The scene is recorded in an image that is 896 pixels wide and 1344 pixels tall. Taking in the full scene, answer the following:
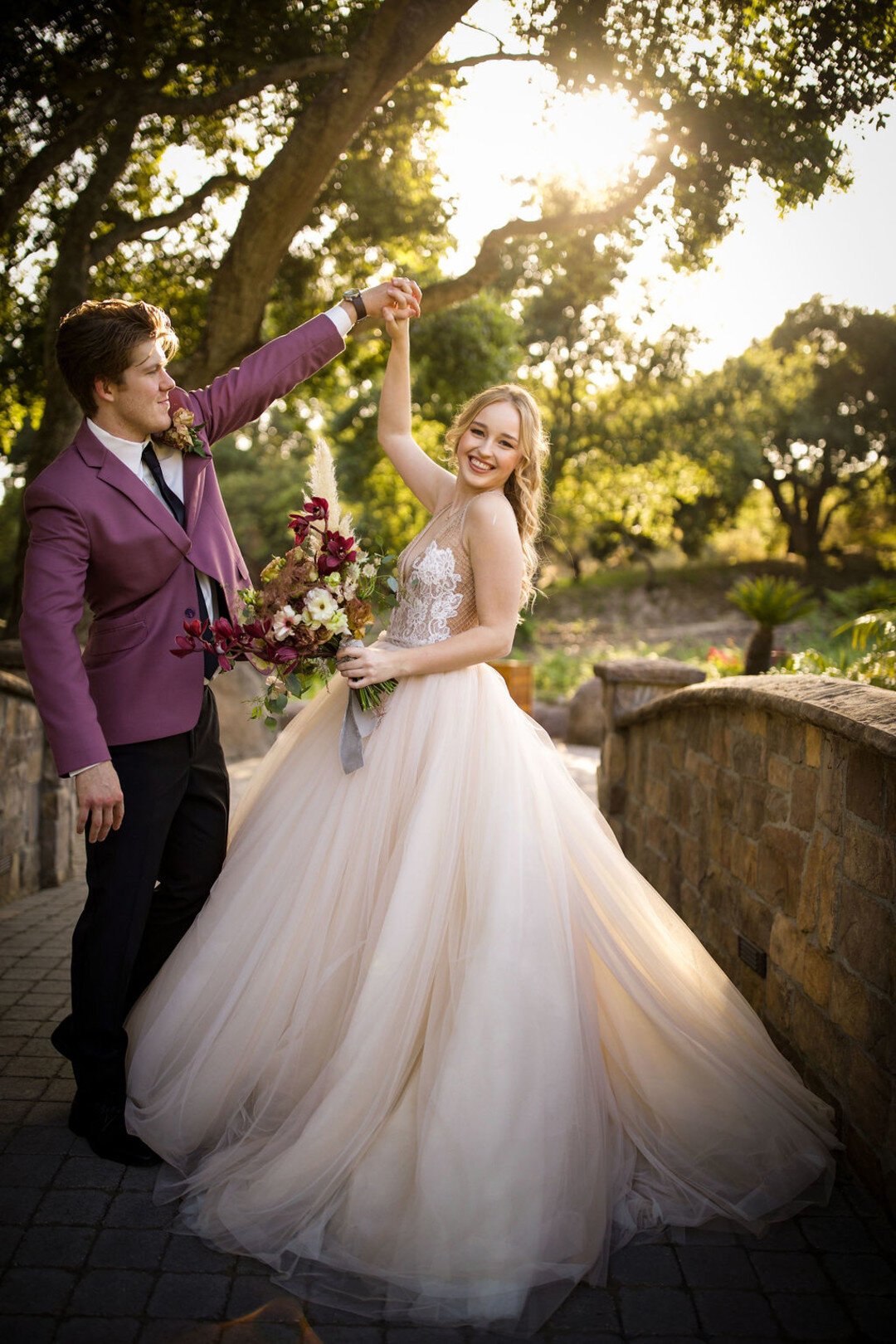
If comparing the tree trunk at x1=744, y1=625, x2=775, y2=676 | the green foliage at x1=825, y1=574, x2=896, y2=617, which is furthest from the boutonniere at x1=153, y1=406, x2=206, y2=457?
the green foliage at x1=825, y1=574, x2=896, y2=617

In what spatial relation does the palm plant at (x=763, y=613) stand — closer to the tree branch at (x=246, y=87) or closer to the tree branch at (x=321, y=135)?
the tree branch at (x=321, y=135)

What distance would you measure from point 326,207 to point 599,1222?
30.7 ft

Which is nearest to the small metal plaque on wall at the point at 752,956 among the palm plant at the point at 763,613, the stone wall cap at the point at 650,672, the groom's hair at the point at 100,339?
→ the groom's hair at the point at 100,339

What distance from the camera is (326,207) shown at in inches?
382

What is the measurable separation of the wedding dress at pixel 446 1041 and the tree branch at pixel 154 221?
18.6ft

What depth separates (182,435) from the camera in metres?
3.15

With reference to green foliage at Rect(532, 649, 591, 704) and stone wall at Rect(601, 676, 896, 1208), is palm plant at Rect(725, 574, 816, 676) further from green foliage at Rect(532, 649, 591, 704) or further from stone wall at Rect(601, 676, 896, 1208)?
green foliage at Rect(532, 649, 591, 704)

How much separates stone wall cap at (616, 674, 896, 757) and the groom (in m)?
1.89

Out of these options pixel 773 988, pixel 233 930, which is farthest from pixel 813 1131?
pixel 233 930

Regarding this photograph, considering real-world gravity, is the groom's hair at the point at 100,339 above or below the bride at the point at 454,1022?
above

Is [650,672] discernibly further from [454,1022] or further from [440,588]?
[454,1022]

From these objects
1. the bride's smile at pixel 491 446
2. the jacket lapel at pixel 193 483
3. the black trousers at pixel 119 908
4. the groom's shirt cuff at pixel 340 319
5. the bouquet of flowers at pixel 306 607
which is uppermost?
the groom's shirt cuff at pixel 340 319

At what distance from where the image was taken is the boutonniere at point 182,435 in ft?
10.3

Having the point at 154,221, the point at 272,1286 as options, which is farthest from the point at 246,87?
the point at 272,1286
